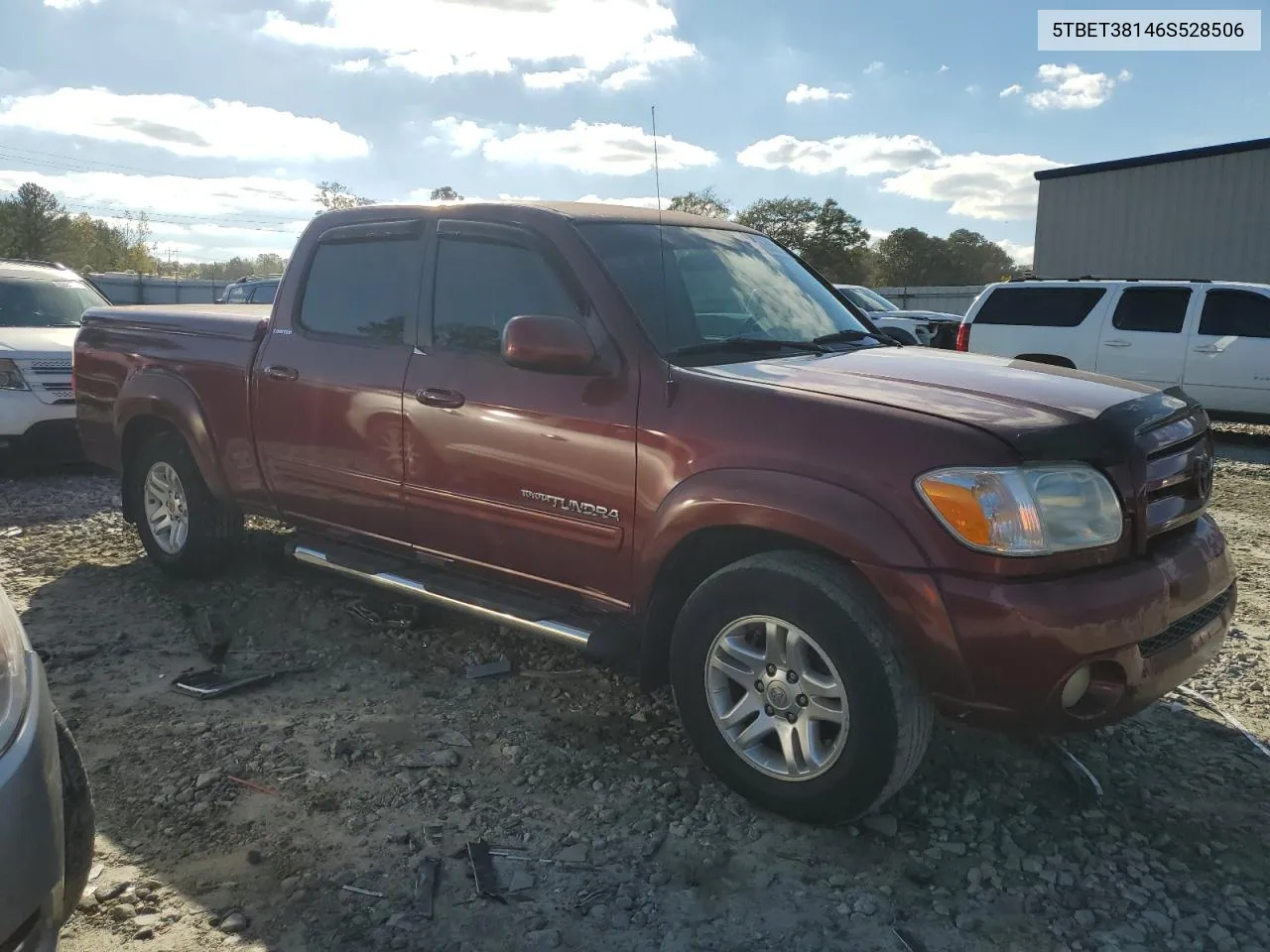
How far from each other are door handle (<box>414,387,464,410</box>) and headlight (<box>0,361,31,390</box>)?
211 inches

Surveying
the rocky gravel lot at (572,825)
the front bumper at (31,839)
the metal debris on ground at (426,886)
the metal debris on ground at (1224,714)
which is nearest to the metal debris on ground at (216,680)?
the rocky gravel lot at (572,825)

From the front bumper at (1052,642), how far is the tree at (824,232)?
197 feet

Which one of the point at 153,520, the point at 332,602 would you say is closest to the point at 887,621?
the point at 332,602

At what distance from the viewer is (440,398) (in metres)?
3.86

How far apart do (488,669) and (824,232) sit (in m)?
62.5

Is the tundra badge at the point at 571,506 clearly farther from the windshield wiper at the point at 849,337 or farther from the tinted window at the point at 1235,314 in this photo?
the tinted window at the point at 1235,314

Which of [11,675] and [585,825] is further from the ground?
[11,675]

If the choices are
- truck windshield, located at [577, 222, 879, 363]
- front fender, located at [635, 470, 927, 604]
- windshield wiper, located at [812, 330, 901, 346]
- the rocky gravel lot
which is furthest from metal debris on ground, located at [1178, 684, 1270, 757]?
truck windshield, located at [577, 222, 879, 363]

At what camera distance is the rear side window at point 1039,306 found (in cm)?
1189

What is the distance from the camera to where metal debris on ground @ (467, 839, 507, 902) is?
2719 millimetres

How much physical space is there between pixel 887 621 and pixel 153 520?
4.24 metres

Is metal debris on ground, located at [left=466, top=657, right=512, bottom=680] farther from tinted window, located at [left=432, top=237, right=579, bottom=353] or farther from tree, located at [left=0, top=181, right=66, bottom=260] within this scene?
tree, located at [left=0, top=181, right=66, bottom=260]

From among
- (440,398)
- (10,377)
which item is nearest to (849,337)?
(440,398)

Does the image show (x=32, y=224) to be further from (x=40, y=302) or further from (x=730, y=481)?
(x=730, y=481)
